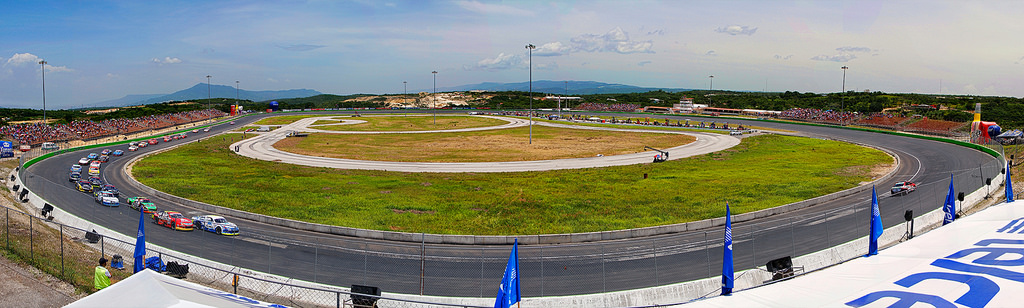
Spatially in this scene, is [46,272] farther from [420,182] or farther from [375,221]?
[420,182]

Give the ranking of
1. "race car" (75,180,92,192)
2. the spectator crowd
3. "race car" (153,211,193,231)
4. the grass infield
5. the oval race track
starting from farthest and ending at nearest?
the spectator crowd, the grass infield, "race car" (75,180,92,192), "race car" (153,211,193,231), the oval race track

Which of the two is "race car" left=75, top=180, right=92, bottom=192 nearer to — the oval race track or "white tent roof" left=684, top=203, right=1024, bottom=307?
the oval race track

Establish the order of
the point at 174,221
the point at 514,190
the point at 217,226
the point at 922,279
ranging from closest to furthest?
the point at 922,279
the point at 217,226
the point at 174,221
the point at 514,190

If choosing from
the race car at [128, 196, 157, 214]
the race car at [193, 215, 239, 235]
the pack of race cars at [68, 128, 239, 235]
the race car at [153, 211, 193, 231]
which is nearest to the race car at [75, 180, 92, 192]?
the pack of race cars at [68, 128, 239, 235]

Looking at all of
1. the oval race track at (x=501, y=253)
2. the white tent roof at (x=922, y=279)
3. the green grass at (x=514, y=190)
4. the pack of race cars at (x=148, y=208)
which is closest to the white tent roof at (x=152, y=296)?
the oval race track at (x=501, y=253)

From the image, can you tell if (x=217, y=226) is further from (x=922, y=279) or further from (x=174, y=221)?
(x=922, y=279)

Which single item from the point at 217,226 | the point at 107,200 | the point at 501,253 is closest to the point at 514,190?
the point at 501,253
